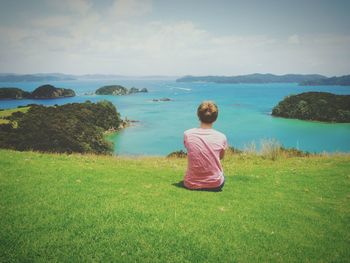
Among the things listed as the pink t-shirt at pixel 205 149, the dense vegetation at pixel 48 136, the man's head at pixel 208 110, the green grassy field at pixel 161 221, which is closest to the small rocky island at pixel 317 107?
the dense vegetation at pixel 48 136

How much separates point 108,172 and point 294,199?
609 centimetres

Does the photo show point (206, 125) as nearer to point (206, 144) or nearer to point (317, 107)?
point (206, 144)

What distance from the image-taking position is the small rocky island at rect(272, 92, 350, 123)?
121750 millimetres

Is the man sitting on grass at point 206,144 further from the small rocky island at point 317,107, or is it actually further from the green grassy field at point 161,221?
the small rocky island at point 317,107

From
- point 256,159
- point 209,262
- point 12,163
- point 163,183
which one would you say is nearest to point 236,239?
point 209,262

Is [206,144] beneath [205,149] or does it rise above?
above

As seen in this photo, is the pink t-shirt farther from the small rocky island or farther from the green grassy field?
the small rocky island

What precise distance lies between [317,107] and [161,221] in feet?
457

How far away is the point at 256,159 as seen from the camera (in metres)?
17.7

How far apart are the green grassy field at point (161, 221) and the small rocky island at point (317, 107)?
13058 centimetres

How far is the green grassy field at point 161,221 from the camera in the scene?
185 inches

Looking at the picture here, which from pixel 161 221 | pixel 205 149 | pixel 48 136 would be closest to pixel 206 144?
pixel 205 149

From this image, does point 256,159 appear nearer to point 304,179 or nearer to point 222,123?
point 304,179

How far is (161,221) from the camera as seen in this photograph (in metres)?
5.73
